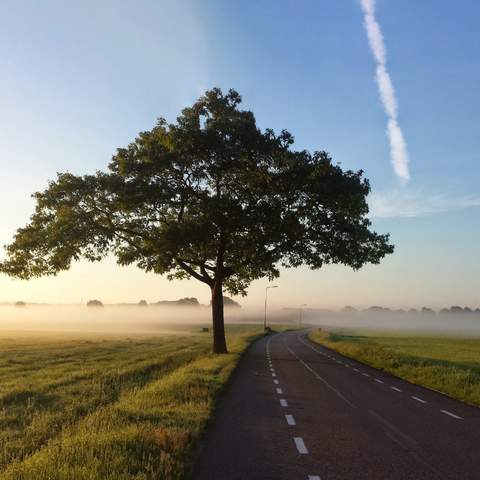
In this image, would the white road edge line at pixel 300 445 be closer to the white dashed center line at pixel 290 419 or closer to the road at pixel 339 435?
the road at pixel 339 435

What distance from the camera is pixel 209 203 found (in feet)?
104

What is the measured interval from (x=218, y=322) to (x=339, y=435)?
2537 cm

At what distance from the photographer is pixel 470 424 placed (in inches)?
492

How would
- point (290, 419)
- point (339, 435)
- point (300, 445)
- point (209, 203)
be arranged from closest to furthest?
point (300, 445) → point (339, 435) → point (290, 419) → point (209, 203)

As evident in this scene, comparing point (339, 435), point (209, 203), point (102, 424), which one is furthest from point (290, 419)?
point (209, 203)

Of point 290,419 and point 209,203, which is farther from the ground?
point 209,203

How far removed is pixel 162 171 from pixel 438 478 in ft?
89.0

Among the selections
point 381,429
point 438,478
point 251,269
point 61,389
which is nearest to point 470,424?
point 381,429

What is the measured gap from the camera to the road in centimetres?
845

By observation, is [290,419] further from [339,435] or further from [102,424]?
[102,424]

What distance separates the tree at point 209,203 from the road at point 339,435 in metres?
14.1

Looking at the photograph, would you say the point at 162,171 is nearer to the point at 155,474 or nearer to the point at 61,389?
the point at 61,389

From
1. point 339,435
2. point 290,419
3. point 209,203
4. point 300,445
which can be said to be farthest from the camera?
point 209,203

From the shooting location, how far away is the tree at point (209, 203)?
104 feet
